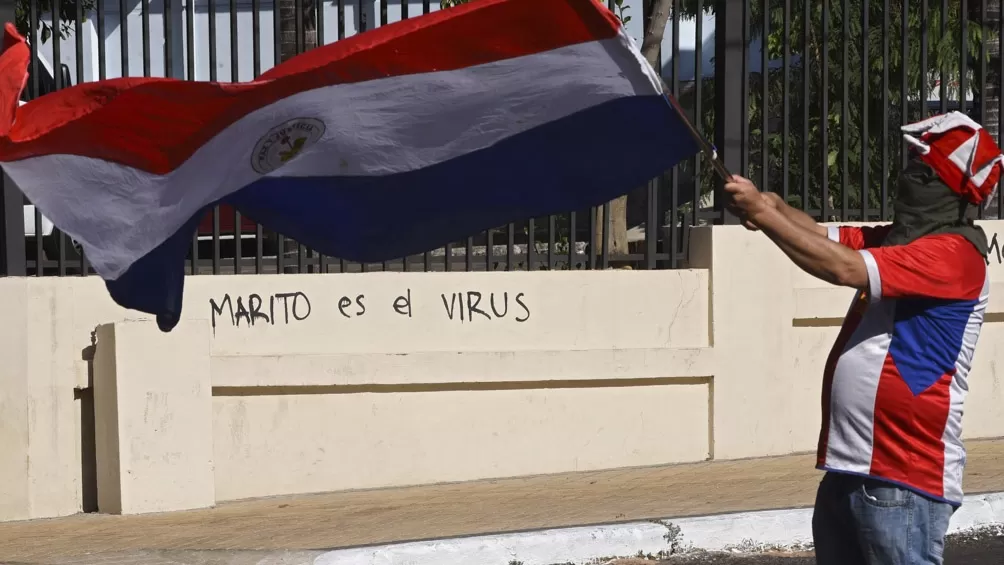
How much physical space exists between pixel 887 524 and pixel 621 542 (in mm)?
2792

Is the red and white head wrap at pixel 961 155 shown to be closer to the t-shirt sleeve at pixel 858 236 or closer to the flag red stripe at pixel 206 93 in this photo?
the t-shirt sleeve at pixel 858 236

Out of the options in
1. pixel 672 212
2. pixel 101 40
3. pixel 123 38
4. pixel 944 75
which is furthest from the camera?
pixel 944 75

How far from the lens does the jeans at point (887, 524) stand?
3428 mm

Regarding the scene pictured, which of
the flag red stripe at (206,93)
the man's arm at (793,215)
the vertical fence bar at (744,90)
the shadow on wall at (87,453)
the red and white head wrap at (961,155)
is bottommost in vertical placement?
the shadow on wall at (87,453)

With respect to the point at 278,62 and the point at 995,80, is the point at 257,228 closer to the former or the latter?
the point at 278,62

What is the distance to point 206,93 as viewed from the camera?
394cm

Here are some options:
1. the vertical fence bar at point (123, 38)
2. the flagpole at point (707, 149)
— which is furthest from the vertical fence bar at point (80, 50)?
the flagpole at point (707, 149)

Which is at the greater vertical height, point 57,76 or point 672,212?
point 57,76

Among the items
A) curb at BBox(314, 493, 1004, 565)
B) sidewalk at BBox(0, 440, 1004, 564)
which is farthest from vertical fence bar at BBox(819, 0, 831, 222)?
curb at BBox(314, 493, 1004, 565)

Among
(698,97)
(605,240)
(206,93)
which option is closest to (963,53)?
(698,97)

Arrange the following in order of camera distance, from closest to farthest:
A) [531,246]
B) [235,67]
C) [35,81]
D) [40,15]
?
[235,67], [35,81], [531,246], [40,15]

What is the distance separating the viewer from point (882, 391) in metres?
3.46

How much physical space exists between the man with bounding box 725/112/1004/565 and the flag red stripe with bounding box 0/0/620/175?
2.93 ft

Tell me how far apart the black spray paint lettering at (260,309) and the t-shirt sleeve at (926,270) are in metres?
4.52
